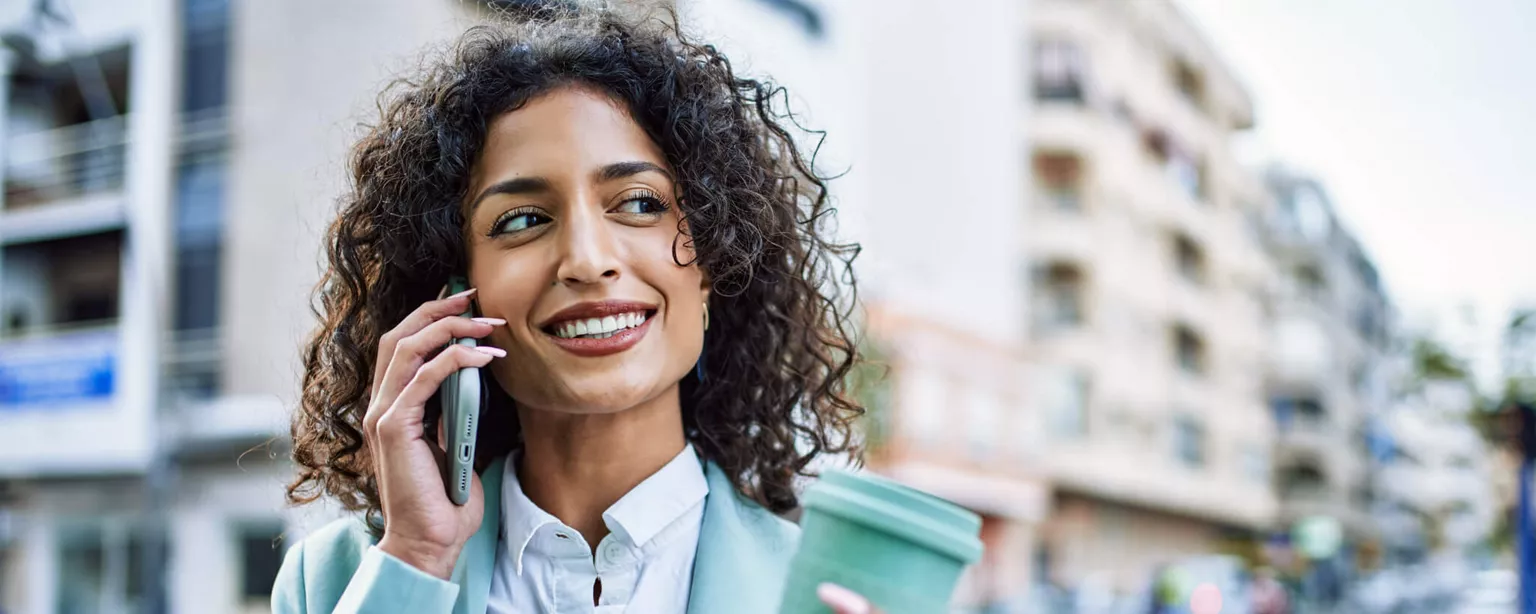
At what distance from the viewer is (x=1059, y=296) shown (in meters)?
29.2

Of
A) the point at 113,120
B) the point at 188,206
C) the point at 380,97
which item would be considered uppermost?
the point at 113,120

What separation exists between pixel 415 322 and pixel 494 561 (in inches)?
12.1

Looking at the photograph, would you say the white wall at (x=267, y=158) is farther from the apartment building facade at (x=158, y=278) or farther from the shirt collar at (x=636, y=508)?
the shirt collar at (x=636, y=508)

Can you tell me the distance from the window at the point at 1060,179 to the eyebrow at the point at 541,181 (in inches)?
1112

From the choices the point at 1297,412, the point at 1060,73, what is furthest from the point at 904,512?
the point at 1297,412

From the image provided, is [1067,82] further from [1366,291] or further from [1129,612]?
[1366,291]

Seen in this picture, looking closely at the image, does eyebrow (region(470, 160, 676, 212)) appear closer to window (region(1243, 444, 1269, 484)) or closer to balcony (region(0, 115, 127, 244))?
balcony (region(0, 115, 127, 244))

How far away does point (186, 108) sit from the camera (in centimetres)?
1423

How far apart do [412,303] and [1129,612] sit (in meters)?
18.5

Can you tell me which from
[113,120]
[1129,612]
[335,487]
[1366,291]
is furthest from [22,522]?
[1366,291]

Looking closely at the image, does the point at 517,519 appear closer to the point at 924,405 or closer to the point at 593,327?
the point at 593,327

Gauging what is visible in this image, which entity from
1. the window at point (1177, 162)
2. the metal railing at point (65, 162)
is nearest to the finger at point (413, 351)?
the metal railing at point (65, 162)

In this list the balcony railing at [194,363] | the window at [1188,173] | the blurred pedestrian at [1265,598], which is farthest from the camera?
the window at [1188,173]

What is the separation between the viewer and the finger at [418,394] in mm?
1467
